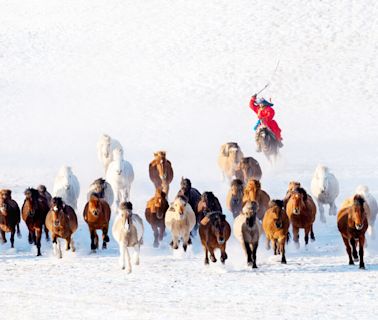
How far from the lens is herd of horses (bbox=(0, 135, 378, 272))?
67.9ft

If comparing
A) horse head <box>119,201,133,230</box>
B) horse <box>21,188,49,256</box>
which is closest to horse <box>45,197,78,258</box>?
horse <box>21,188,49,256</box>

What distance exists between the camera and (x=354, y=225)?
67.7ft

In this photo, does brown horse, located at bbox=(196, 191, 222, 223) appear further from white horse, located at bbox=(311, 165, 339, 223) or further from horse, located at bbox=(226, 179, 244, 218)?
white horse, located at bbox=(311, 165, 339, 223)

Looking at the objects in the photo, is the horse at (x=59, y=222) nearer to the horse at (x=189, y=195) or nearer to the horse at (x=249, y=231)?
the horse at (x=189, y=195)

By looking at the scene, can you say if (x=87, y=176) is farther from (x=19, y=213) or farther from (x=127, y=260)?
(x=127, y=260)

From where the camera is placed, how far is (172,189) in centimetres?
2941

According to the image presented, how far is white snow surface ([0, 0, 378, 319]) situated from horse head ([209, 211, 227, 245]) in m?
0.64

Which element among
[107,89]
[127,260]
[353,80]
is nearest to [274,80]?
[353,80]

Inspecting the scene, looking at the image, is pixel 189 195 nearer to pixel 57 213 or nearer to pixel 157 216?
pixel 157 216

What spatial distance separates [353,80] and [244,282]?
29.5 meters

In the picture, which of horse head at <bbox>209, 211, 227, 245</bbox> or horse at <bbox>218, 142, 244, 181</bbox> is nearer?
horse head at <bbox>209, 211, 227, 245</bbox>

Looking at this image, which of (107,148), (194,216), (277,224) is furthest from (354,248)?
(107,148)

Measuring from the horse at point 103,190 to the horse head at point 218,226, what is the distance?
4398mm

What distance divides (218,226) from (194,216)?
1.64m
